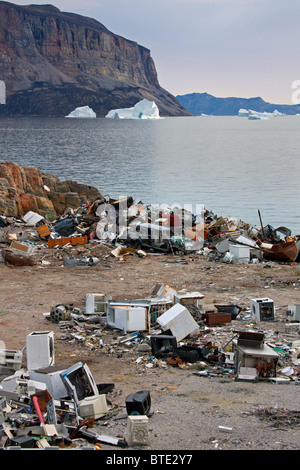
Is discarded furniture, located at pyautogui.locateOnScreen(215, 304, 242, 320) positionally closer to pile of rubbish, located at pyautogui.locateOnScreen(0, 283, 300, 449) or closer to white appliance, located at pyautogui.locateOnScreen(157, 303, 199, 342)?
pile of rubbish, located at pyautogui.locateOnScreen(0, 283, 300, 449)

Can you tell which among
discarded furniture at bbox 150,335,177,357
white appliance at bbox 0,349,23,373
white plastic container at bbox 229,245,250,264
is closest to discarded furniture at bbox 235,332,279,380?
discarded furniture at bbox 150,335,177,357

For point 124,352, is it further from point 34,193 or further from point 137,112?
point 137,112

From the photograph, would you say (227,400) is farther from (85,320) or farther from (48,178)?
(48,178)

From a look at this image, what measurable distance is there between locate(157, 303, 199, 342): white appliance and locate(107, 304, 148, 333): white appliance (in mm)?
593

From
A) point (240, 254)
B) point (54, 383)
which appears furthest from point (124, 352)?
point (240, 254)

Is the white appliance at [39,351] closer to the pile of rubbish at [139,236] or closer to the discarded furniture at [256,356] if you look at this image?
the discarded furniture at [256,356]

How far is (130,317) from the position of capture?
936 cm

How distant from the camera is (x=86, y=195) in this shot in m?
28.7

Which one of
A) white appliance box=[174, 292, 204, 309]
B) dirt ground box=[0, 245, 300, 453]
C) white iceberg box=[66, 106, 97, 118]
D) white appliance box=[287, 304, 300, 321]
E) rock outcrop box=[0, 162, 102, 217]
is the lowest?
dirt ground box=[0, 245, 300, 453]

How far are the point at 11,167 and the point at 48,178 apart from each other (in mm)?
3024

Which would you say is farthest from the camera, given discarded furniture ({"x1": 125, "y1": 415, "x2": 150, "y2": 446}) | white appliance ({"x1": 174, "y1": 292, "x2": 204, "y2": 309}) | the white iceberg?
the white iceberg

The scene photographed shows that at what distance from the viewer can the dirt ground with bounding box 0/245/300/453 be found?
5.50 metres

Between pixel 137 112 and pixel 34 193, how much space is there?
17022 centimetres

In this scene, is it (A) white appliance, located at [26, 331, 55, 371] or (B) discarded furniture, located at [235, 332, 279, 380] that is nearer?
(B) discarded furniture, located at [235, 332, 279, 380]
